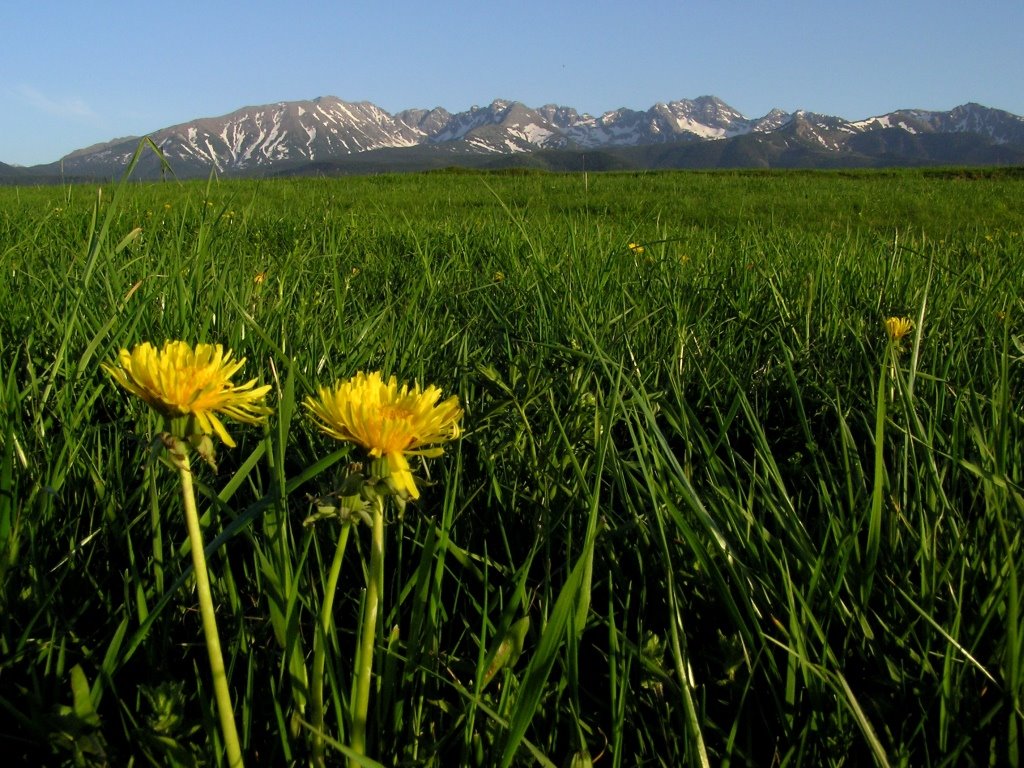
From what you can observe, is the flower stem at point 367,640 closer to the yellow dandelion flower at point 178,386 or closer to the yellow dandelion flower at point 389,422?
the yellow dandelion flower at point 389,422

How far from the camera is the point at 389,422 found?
595 mm

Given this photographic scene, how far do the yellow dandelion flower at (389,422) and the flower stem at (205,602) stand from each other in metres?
0.11

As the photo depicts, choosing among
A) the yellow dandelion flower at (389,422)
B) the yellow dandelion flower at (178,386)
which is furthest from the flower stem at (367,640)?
the yellow dandelion flower at (178,386)

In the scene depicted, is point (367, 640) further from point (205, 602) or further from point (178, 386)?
point (178, 386)

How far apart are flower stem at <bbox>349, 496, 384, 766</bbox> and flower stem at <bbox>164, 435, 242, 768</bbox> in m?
0.09

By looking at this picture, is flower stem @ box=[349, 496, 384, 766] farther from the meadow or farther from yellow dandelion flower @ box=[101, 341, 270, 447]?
yellow dandelion flower @ box=[101, 341, 270, 447]

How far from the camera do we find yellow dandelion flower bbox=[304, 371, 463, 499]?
60 cm

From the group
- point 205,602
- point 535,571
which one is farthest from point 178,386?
point 535,571

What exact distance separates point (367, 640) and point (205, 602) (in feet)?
0.41

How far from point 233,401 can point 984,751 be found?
738 mm

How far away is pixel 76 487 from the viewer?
1080 millimetres

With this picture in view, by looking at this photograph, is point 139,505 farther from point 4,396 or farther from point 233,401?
point 233,401

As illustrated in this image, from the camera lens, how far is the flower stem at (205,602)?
0.56 meters

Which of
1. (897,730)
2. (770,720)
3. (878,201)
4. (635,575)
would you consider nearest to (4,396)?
(635,575)
